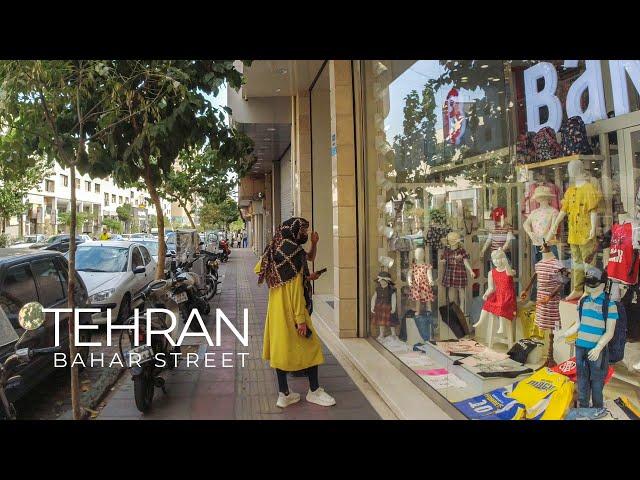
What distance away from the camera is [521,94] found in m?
4.25

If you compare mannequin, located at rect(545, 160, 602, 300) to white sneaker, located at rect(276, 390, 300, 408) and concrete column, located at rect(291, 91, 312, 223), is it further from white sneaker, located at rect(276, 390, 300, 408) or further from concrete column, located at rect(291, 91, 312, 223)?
concrete column, located at rect(291, 91, 312, 223)

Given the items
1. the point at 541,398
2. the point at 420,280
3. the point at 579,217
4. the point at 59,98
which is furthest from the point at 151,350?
the point at 579,217

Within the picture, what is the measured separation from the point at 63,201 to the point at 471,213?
7.87 meters

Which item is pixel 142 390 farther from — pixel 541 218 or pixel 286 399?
pixel 541 218

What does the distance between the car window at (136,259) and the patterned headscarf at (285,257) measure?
225 inches

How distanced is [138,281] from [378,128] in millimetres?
5198

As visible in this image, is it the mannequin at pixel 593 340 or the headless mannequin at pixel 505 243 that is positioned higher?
the headless mannequin at pixel 505 243

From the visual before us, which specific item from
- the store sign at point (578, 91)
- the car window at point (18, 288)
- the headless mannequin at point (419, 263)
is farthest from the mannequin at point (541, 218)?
the car window at point (18, 288)

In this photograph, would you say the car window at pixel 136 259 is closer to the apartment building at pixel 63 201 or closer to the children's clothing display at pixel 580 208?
the apartment building at pixel 63 201

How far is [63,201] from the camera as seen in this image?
973 cm

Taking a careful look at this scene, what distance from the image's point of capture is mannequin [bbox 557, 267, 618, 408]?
341 centimetres

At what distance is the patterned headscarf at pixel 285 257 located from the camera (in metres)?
4.34

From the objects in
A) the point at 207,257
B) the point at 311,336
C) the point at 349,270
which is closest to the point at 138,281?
the point at 207,257

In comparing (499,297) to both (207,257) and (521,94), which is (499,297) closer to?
(521,94)
